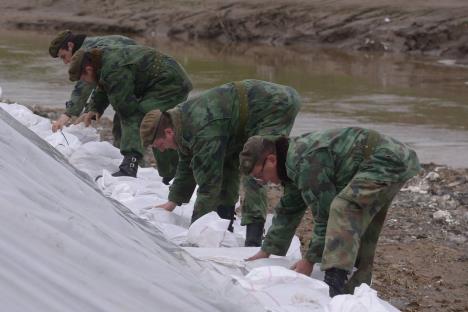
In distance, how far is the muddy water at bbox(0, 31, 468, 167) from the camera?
34.8ft

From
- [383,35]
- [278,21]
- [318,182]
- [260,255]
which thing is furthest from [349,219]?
[278,21]

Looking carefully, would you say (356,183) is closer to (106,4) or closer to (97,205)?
(97,205)

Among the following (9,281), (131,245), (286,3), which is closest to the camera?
(9,281)

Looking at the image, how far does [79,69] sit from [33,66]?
402 inches

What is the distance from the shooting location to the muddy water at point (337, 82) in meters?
10.6

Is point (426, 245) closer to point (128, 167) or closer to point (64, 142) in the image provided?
point (128, 167)

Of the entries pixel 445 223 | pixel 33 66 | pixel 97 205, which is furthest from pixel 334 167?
pixel 33 66

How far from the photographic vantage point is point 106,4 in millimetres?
25422

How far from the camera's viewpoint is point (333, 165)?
393 cm

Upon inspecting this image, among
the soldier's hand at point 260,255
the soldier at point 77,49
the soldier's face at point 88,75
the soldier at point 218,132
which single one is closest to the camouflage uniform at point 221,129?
the soldier at point 218,132

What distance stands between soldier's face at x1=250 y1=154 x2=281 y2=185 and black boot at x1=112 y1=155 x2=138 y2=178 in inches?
92.9

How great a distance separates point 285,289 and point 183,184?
54.9 inches

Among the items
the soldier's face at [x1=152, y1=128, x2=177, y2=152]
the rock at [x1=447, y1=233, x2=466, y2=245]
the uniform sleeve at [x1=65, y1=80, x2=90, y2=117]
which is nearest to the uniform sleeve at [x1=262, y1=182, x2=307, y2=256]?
the soldier's face at [x1=152, y1=128, x2=177, y2=152]

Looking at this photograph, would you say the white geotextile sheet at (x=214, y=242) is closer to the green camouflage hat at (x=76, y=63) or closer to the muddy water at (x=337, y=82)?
the green camouflage hat at (x=76, y=63)
